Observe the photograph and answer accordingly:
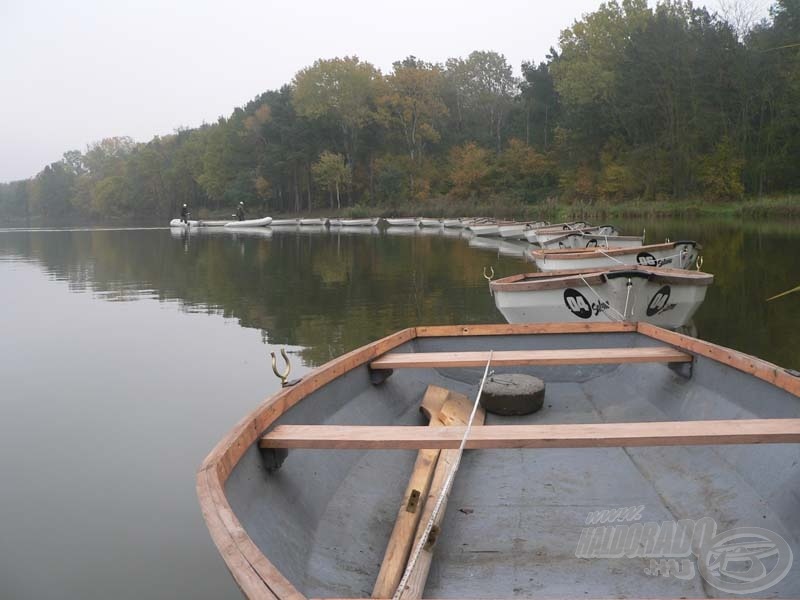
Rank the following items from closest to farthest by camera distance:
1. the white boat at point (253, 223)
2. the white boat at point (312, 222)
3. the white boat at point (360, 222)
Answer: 1. the white boat at point (360, 222)
2. the white boat at point (253, 223)
3. the white boat at point (312, 222)

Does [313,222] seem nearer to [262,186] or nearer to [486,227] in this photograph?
[262,186]

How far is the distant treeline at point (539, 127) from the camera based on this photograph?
4078cm

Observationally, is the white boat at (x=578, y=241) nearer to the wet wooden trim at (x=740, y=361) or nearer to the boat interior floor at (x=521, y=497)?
the wet wooden trim at (x=740, y=361)

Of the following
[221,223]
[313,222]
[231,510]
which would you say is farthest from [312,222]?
[231,510]

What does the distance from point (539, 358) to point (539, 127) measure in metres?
60.3

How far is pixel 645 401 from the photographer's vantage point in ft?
15.1

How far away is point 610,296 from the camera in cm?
727

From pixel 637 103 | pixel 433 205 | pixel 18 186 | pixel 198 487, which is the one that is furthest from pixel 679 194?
pixel 18 186

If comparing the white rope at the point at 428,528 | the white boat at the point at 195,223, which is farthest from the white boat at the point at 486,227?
the white rope at the point at 428,528

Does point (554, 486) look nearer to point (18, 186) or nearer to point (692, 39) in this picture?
point (692, 39)

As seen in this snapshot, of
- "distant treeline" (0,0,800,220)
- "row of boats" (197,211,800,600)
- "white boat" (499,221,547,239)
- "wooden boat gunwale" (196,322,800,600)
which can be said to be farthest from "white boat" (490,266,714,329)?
"distant treeline" (0,0,800,220)

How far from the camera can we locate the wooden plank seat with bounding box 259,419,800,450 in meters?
Result: 2.66

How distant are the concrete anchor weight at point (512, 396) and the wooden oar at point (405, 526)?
1.98 ft

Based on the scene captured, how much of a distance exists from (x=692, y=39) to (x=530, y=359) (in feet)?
150
